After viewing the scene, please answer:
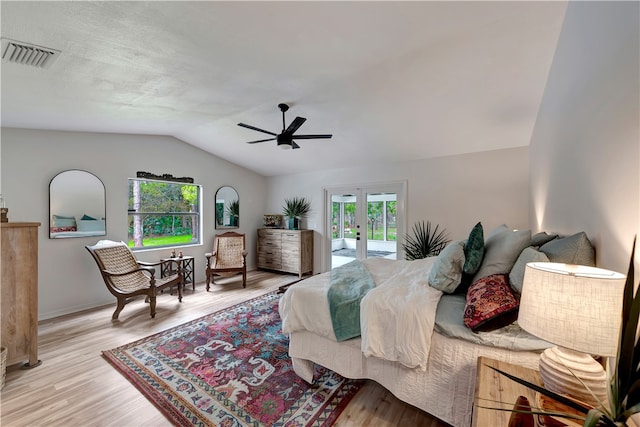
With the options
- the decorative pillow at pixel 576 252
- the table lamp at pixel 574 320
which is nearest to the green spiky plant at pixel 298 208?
the decorative pillow at pixel 576 252

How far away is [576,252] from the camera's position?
1342 mm

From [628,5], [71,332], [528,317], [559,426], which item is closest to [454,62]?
[628,5]

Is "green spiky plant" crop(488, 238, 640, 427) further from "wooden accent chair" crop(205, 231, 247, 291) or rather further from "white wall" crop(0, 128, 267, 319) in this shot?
"white wall" crop(0, 128, 267, 319)

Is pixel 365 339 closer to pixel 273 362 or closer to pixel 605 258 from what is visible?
pixel 273 362

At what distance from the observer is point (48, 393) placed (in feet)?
6.53

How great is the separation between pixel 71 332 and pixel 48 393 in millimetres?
1232

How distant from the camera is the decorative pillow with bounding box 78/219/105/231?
3.72m

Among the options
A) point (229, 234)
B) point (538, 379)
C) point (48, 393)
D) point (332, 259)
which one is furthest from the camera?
point (332, 259)

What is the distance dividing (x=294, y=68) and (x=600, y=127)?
213 cm

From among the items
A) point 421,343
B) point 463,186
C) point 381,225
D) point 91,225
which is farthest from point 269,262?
→ point 421,343

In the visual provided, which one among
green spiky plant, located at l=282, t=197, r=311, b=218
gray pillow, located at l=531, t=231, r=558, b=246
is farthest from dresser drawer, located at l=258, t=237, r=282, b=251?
gray pillow, located at l=531, t=231, r=558, b=246

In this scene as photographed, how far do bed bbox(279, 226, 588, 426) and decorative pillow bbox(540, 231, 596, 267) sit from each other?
0.10 feet

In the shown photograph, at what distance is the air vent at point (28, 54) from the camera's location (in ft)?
5.64

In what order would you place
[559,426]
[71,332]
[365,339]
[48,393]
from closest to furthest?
1. [559,426]
2. [365,339]
3. [48,393]
4. [71,332]
